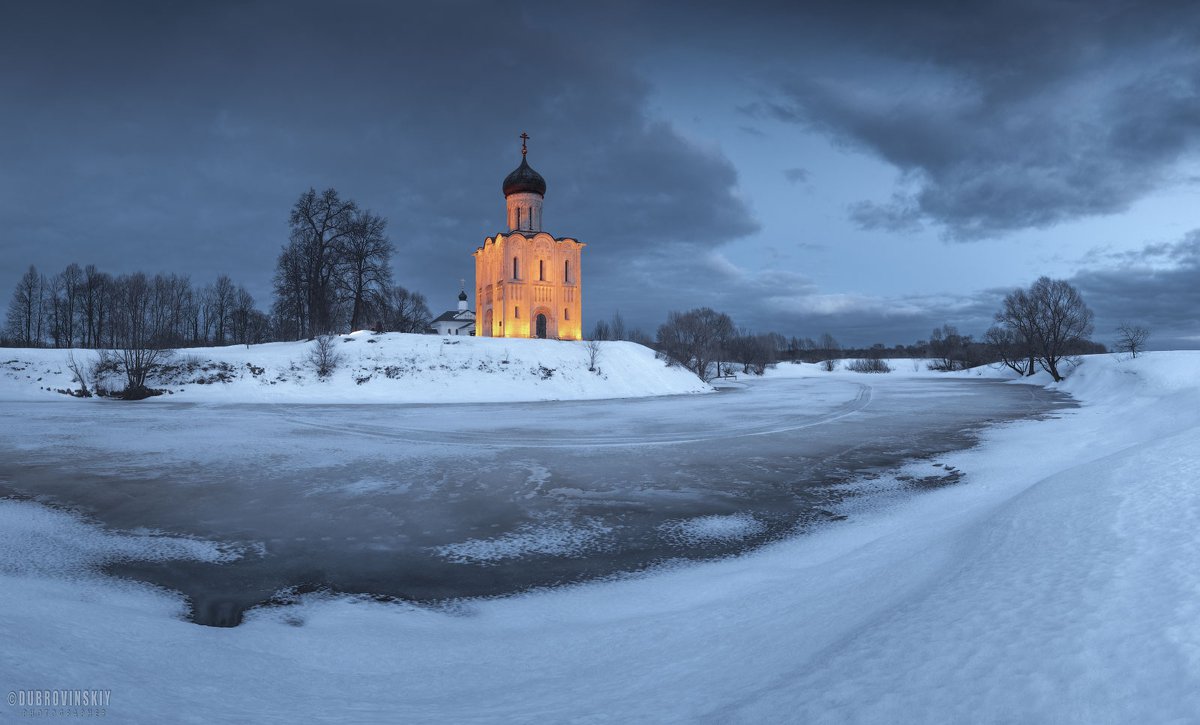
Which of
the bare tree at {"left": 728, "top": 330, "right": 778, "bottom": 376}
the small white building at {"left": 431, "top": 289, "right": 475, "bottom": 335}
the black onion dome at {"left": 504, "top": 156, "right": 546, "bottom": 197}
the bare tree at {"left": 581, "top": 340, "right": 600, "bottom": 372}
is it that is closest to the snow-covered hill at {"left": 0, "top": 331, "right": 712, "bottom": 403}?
the bare tree at {"left": 581, "top": 340, "right": 600, "bottom": 372}

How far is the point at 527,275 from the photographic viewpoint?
1886 inches

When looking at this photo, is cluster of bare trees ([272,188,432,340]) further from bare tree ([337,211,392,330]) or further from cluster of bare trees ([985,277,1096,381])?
cluster of bare trees ([985,277,1096,381])

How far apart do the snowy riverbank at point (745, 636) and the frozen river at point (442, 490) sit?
52 centimetres

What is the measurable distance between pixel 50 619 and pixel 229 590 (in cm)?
132

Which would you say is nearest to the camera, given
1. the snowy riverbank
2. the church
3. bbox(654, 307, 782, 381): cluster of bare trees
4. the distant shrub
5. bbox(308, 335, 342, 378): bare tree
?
the snowy riverbank

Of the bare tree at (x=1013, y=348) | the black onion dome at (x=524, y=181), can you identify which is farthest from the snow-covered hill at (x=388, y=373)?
the bare tree at (x=1013, y=348)

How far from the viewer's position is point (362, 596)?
4.88 meters

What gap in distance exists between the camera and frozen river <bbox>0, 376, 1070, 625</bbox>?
550 cm

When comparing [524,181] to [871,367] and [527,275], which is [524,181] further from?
[871,367]

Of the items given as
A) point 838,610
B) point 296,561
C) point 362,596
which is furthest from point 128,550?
point 838,610

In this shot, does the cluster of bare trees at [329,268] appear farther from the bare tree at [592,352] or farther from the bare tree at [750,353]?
the bare tree at [750,353]

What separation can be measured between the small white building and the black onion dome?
82.8ft

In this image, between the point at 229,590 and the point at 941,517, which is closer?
the point at 229,590

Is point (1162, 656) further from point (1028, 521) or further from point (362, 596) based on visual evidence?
point (362, 596)
